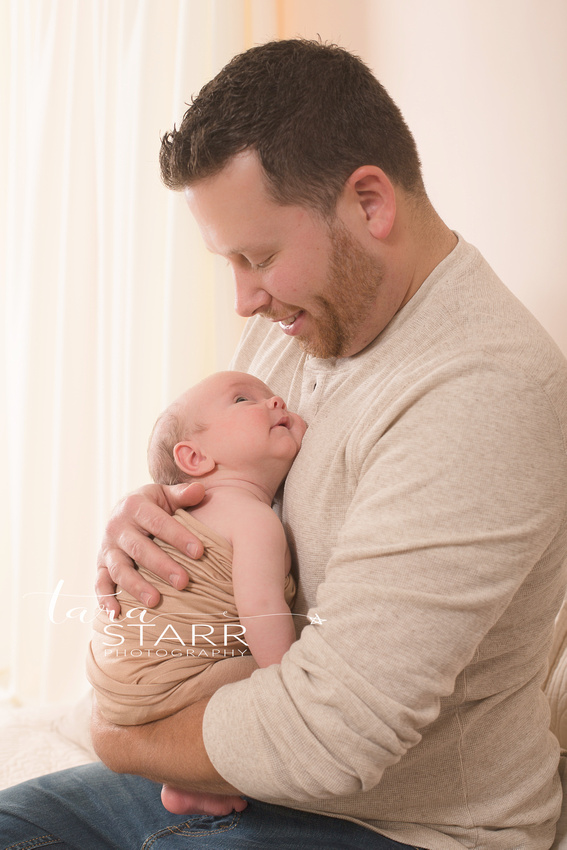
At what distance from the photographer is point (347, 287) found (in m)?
1.09

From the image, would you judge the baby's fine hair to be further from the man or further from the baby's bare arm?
the baby's bare arm

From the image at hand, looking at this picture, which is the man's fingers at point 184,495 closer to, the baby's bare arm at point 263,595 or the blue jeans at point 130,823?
the baby's bare arm at point 263,595

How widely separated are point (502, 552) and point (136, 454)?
1671 mm

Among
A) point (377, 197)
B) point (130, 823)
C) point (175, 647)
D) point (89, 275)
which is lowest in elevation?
point (130, 823)

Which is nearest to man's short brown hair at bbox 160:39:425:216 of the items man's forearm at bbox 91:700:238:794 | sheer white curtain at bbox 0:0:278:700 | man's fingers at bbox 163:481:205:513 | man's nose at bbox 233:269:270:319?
man's nose at bbox 233:269:270:319

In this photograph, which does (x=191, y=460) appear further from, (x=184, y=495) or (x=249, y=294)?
(x=249, y=294)

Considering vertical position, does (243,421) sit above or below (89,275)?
below

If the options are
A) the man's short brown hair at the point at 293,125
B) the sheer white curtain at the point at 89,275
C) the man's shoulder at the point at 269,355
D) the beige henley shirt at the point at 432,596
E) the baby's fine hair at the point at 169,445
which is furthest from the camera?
the sheer white curtain at the point at 89,275

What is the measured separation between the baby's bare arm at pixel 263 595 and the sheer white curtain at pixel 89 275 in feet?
4.12

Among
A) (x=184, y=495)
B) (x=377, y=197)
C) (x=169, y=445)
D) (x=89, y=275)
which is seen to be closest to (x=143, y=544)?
(x=184, y=495)

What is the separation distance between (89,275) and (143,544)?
1.48 meters

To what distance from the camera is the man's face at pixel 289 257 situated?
41.3 inches

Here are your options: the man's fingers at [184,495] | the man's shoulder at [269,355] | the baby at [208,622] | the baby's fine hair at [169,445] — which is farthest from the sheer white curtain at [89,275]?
the baby at [208,622]

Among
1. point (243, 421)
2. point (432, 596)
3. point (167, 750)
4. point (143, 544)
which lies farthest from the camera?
point (243, 421)
